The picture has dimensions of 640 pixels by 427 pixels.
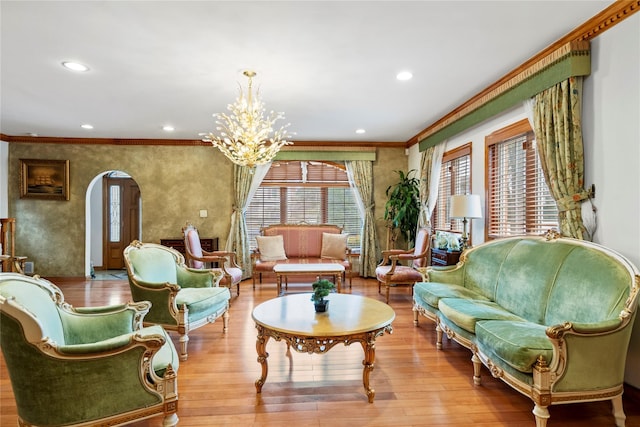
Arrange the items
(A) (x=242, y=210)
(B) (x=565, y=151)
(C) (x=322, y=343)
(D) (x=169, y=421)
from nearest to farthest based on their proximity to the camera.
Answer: (D) (x=169, y=421) → (C) (x=322, y=343) → (B) (x=565, y=151) → (A) (x=242, y=210)

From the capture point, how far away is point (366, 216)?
22.4 ft

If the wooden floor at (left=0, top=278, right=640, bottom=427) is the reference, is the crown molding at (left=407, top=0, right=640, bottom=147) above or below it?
above

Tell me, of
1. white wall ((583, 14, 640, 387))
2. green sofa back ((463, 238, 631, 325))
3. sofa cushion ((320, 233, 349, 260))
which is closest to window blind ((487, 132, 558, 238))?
green sofa back ((463, 238, 631, 325))

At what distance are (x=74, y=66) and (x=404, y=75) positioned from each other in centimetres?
324

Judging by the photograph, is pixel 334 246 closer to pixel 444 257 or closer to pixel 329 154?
pixel 329 154

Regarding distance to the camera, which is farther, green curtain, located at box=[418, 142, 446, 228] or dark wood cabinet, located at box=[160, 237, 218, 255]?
dark wood cabinet, located at box=[160, 237, 218, 255]

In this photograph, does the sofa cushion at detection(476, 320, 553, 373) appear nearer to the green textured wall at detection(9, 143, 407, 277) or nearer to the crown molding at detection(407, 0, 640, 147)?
the crown molding at detection(407, 0, 640, 147)

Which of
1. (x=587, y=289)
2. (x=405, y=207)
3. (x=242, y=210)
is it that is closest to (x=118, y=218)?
(x=242, y=210)

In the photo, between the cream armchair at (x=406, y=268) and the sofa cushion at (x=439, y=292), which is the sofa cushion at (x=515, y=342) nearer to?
the sofa cushion at (x=439, y=292)

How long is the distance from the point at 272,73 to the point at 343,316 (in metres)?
2.44

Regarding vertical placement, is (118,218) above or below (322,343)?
above

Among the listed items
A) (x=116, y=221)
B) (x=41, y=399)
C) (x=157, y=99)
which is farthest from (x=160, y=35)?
(x=116, y=221)

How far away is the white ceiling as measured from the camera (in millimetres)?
2414

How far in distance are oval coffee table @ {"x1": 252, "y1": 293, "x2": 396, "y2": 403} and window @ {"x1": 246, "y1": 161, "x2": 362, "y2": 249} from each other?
4269 mm
